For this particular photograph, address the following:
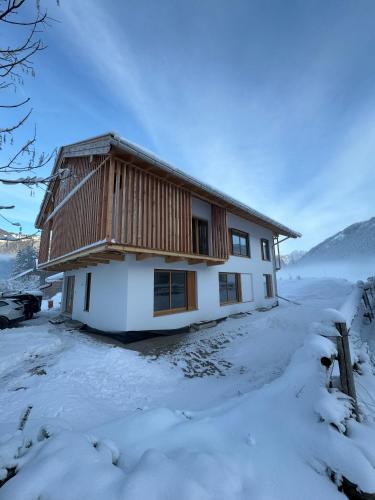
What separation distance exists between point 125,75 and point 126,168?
130 inches

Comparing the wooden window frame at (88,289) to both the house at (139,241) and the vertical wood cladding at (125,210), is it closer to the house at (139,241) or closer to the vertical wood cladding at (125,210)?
the house at (139,241)

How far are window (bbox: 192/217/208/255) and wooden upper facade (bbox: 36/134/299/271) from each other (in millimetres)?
1061

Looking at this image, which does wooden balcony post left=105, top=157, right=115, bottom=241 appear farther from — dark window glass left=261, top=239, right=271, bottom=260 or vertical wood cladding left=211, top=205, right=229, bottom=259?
dark window glass left=261, top=239, right=271, bottom=260

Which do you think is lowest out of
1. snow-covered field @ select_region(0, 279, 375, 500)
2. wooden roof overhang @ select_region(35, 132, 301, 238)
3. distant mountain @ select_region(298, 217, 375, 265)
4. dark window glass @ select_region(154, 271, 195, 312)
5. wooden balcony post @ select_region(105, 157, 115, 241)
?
snow-covered field @ select_region(0, 279, 375, 500)

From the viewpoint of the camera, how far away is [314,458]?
175cm

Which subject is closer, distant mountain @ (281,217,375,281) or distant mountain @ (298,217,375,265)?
distant mountain @ (281,217,375,281)

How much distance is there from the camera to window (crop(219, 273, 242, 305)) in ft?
38.0

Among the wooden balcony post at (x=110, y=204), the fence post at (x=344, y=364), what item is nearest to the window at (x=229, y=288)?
the wooden balcony post at (x=110, y=204)

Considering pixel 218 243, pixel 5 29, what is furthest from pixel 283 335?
pixel 5 29

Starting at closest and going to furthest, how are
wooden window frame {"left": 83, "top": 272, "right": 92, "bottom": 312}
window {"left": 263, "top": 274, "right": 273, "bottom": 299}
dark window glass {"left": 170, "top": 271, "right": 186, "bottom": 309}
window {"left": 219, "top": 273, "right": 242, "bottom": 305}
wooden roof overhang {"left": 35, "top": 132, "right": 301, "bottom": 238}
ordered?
1. wooden roof overhang {"left": 35, "top": 132, "right": 301, "bottom": 238}
2. dark window glass {"left": 170, "top": 271, "right": 186, "bottom": 309}
3. wooden window frame {"left": 83, "top": 272, "right": 92, "bottom": 312}
4. window {"left": 219, "top": 273, "right": 242, "bottom": 305}
5. window {"left": 263, "top": 274, "right": 273, "bottom": 299}

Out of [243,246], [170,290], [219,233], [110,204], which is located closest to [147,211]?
[110,204]

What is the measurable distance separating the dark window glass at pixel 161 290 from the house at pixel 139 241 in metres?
0.04

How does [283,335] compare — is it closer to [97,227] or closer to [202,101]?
[97,227]

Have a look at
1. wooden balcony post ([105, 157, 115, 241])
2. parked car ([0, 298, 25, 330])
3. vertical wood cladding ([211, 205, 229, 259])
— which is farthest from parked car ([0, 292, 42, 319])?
vertical wood cladding ([211, 205, 229, 259])
